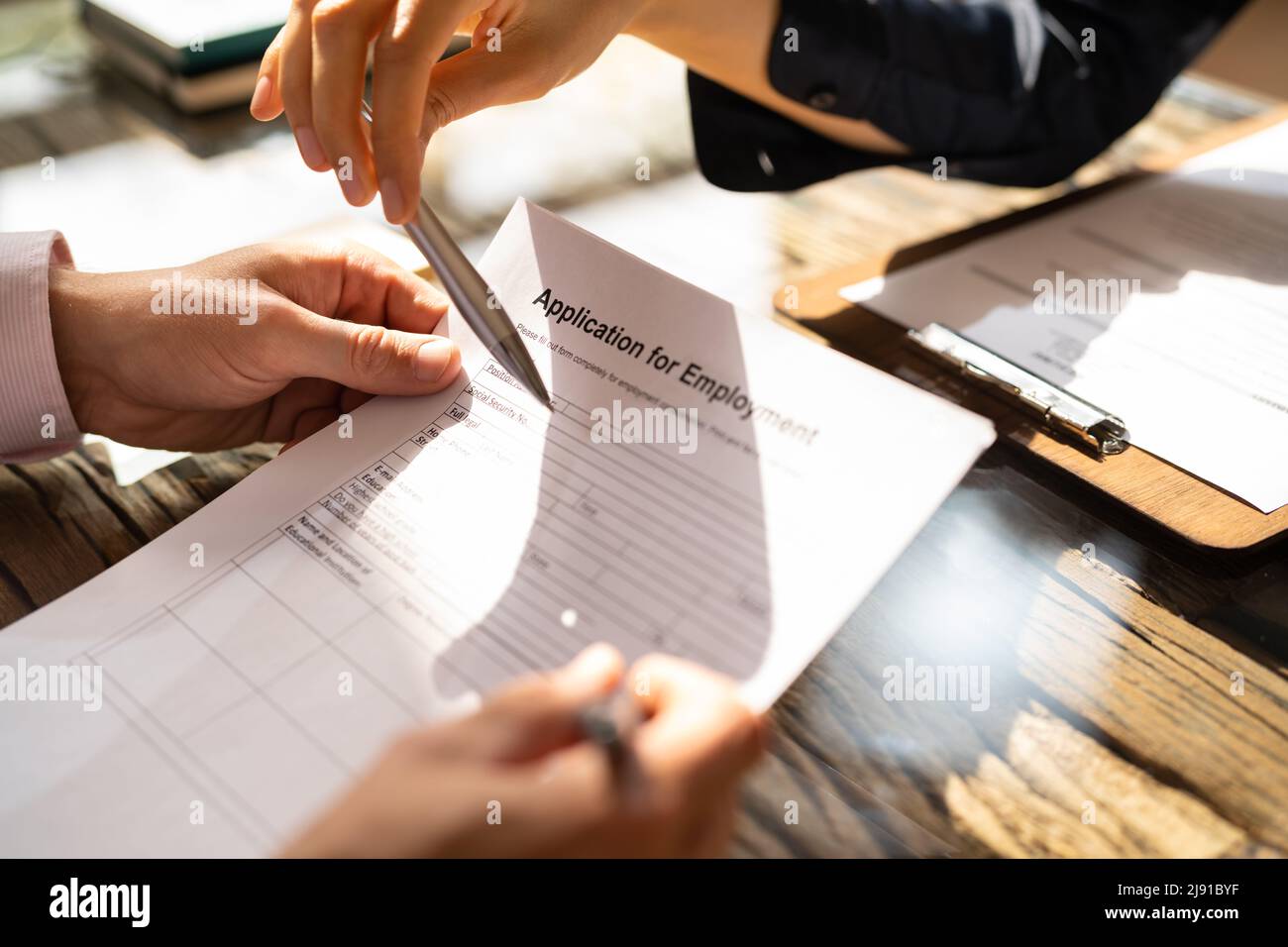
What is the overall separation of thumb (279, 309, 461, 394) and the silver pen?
0.09ft

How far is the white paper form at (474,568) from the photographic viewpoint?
43 centimetres

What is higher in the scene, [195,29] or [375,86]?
[375,86]

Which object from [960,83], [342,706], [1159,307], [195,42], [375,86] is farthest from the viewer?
[195,42]

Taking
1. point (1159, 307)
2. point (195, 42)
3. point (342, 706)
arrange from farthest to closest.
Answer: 1. point (195, 42)
2. point (1159, 307)
3. point (342, 706)

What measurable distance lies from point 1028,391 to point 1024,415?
0.05 ft

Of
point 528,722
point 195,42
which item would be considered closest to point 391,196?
point 528,722

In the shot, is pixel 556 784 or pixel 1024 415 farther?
pixel 1024 415

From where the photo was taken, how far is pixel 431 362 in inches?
23.5

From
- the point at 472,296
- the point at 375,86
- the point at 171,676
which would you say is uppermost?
the point at 375,86

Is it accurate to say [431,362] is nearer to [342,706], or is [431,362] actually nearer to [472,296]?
[472,296]

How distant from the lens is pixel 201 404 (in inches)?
25.2

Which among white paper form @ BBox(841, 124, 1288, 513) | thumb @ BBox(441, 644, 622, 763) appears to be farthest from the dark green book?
thumb @ BBox(441, 644, 622, 763)
